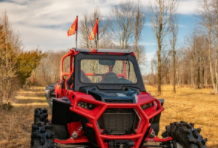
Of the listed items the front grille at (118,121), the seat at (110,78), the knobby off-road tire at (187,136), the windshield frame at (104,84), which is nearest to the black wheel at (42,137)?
the front grille at (118,121)

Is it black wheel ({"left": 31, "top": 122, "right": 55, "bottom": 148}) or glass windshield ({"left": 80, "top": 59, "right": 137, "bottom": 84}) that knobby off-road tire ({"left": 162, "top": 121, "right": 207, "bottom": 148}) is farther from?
black wheel ({"left": 31, "top": 122, "right": 55, "bottom": 148})

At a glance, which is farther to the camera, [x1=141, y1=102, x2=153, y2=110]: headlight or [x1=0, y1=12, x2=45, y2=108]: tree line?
[x1=0, y1=12, x2=45, y2=108]: tree line

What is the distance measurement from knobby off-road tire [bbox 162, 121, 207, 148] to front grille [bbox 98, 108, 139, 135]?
860mm

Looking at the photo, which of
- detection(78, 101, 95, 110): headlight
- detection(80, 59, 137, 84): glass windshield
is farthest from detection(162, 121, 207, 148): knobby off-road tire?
detection(78, 101, 95, 110): headlight

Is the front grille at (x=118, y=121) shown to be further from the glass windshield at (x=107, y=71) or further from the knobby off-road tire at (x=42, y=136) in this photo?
the glass windshield at (x=107, y=71)

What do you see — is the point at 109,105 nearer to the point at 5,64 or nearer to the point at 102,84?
the point at 102,84

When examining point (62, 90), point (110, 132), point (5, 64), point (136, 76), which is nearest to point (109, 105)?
point (110, 132)

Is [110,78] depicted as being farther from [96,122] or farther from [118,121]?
[96,122]

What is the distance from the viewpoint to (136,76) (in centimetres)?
516

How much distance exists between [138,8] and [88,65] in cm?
2695

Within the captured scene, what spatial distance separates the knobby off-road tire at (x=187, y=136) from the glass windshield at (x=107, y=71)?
4.19ft

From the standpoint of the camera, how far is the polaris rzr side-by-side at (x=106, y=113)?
12.7ft

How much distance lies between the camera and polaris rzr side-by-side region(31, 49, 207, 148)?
3881mm

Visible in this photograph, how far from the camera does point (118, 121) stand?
4.00 metres
